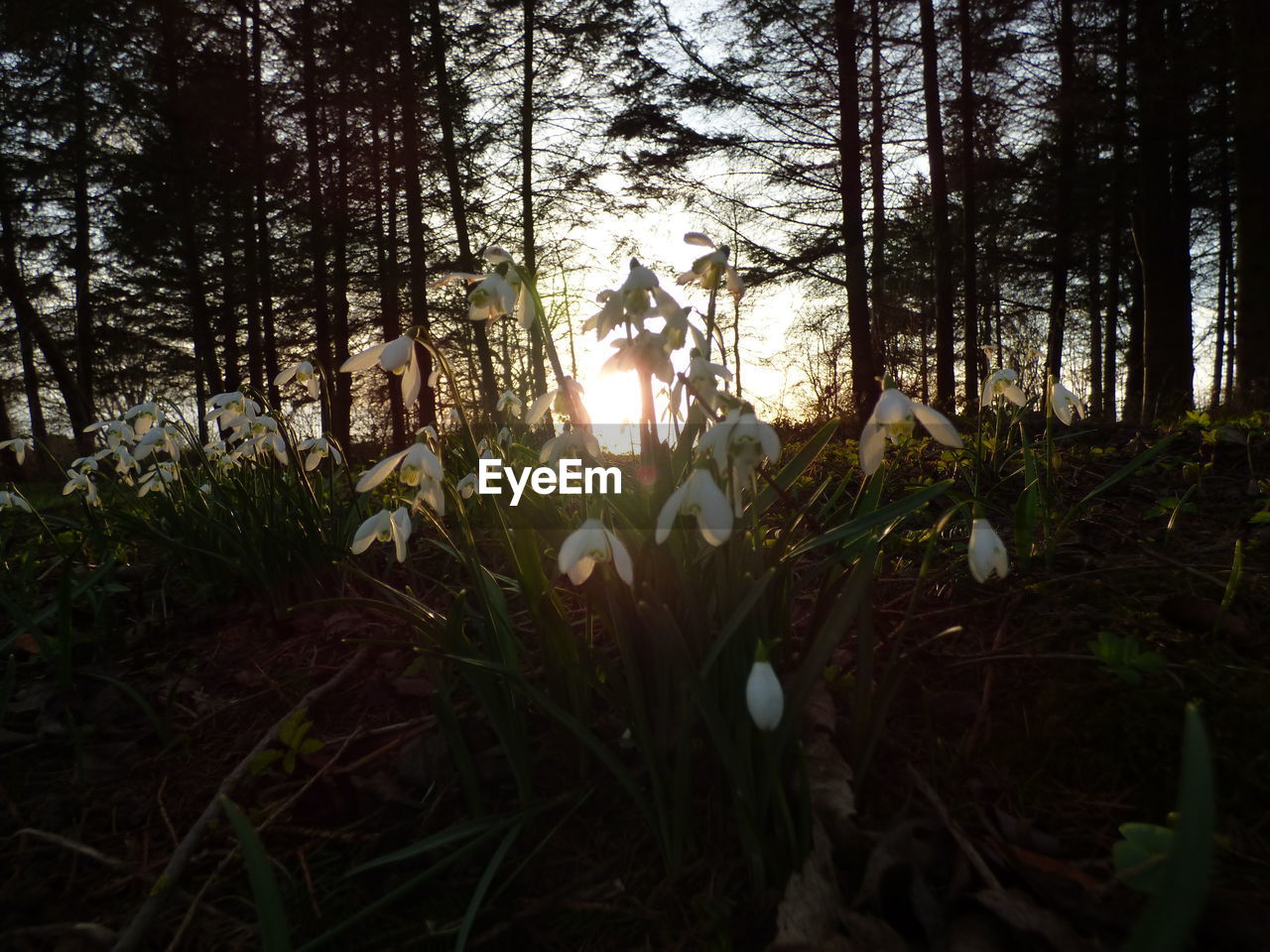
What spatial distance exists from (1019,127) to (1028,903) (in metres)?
11.8

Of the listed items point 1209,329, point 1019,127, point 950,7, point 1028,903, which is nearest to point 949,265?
point 1019,127

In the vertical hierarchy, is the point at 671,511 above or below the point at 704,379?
below

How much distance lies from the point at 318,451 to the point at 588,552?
7.39 ft

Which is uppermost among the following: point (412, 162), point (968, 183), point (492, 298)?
point (412, 162)

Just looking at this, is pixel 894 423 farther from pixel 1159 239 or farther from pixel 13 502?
pixel 1159 239

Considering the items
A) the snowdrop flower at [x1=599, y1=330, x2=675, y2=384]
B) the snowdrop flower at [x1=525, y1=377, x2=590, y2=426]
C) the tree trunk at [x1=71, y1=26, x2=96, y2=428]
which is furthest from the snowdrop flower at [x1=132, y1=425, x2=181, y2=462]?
the tree trunk at [x1=71, y1=26, x2=96, y2=428]

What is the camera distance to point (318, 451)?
296cm

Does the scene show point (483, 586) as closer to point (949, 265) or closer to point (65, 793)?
point (65, 793)

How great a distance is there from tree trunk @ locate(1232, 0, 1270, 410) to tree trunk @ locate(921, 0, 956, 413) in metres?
2.61

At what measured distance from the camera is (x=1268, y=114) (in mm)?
5949

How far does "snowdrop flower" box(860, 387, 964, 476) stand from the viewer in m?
1.18

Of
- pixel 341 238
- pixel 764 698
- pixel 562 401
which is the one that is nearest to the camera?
pixel 764 698

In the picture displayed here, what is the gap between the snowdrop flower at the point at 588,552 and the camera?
1115mm

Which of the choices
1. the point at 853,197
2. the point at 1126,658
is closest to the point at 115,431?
the point at 1126,658
